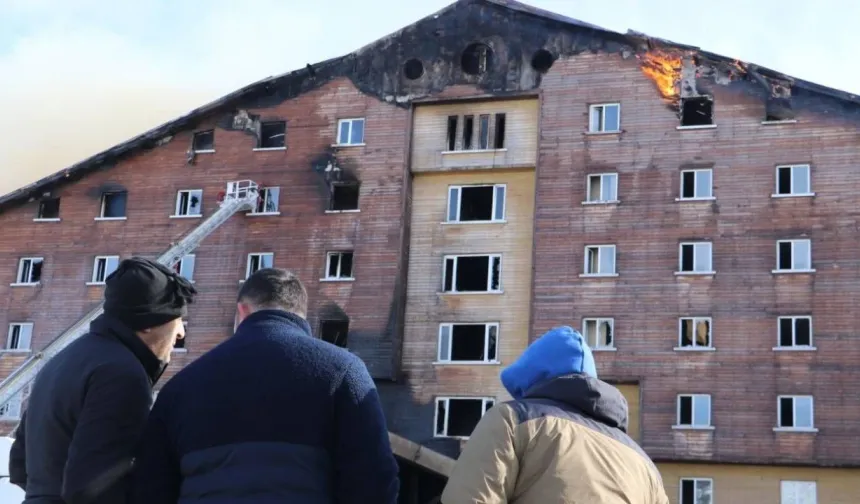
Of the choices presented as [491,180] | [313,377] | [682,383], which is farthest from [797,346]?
[313,377]

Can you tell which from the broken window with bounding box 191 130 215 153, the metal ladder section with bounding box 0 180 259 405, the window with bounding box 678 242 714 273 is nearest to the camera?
the metal ladder section with bounding box 0 180 259 405

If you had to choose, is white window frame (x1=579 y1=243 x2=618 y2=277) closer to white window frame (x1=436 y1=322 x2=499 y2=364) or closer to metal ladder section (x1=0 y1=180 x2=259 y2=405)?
white window frame (x1=436 y1=322 x2=499 y2=364)

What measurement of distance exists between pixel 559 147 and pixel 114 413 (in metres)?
32.5

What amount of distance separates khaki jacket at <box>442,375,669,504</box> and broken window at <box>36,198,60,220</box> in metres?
40.0

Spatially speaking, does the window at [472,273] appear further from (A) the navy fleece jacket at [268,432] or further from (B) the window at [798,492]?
(A) the navy fleece jacket at [268,432]

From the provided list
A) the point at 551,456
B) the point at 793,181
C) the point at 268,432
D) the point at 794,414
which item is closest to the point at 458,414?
the point at 794,414

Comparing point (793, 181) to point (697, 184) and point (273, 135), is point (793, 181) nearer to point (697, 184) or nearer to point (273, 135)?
point (697, 184)

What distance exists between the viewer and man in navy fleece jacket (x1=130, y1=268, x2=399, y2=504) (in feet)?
14.8

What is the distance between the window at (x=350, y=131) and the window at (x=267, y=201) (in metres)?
2.99

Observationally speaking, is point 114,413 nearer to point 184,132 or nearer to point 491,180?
point 491,180

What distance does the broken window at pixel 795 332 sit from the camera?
3278 centimetres

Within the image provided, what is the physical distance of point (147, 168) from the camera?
4103 cm

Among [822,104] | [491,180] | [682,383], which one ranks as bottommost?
[682,383]

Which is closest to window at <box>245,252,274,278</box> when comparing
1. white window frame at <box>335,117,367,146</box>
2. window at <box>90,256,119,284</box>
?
white window frame at <box>335,117,367,146</box>
